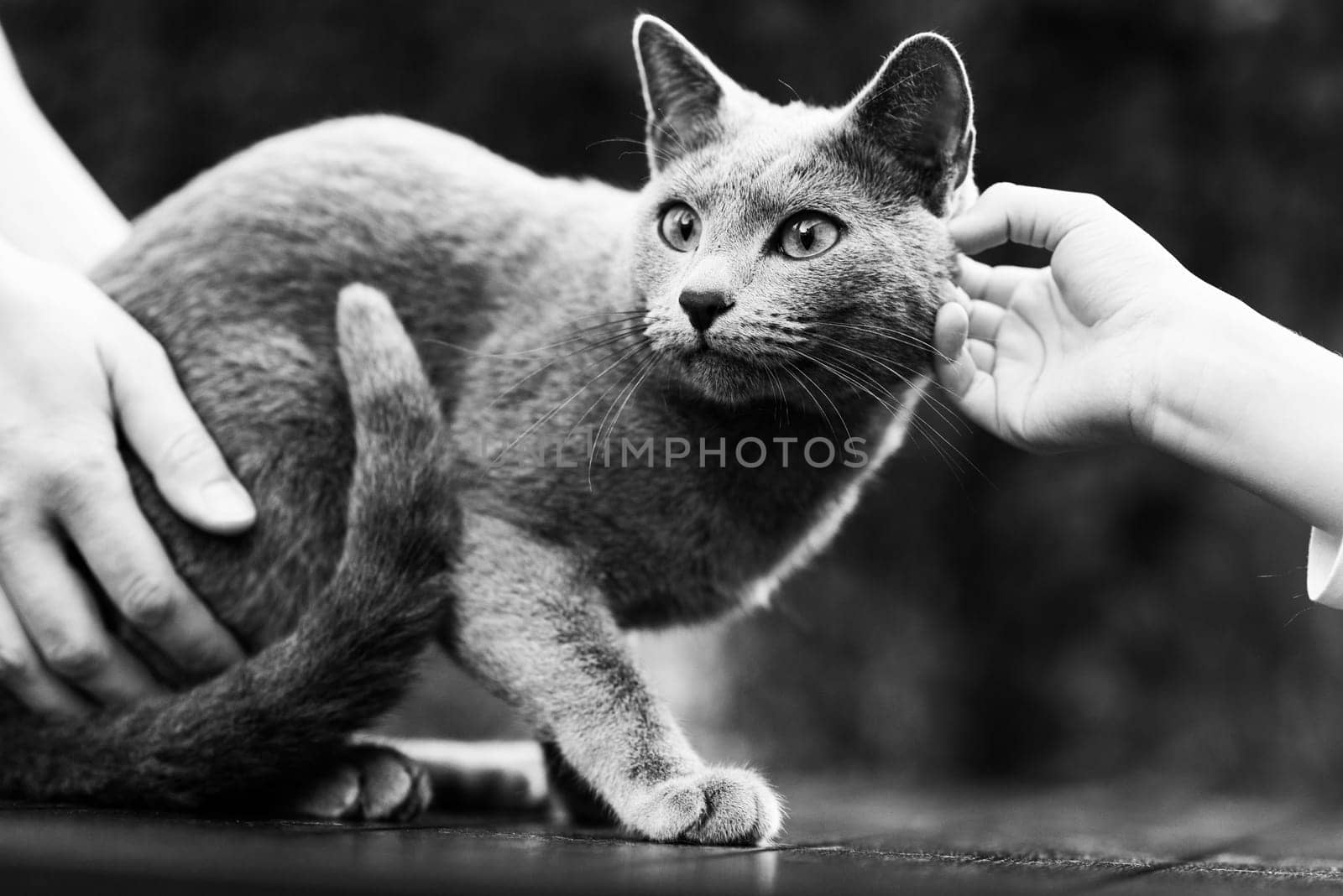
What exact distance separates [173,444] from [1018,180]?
2.09 metres

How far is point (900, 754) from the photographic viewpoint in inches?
133

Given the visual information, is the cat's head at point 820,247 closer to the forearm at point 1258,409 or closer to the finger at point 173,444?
the forearm at point 1258,409

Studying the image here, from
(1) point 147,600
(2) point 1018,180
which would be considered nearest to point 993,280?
(1) point 147,600

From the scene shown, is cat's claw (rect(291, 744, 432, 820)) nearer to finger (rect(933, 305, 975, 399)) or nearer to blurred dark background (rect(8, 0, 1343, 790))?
finger (rect(933, 305, 975, 399))

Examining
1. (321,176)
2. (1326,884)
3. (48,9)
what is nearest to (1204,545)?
(1326,884)

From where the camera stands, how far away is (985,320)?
164 centimetres

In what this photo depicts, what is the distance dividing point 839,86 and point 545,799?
178 centimetres

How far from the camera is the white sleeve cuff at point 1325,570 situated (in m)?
1.30

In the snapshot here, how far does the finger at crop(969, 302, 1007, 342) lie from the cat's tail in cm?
72

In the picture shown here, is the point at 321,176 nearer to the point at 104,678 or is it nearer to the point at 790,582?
the point at 104,678

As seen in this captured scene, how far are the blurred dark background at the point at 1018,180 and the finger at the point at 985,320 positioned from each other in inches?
51.1

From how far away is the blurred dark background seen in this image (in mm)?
2887

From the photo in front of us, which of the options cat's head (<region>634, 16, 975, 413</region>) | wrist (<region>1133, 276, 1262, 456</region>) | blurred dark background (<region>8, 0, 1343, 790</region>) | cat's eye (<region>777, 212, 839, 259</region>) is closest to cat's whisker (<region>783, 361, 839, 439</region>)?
cat's head (<region>634, 16, 975, 413</region>)

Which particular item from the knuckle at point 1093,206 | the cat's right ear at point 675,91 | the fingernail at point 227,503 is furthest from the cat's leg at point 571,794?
the knuckle at point 1093,206
